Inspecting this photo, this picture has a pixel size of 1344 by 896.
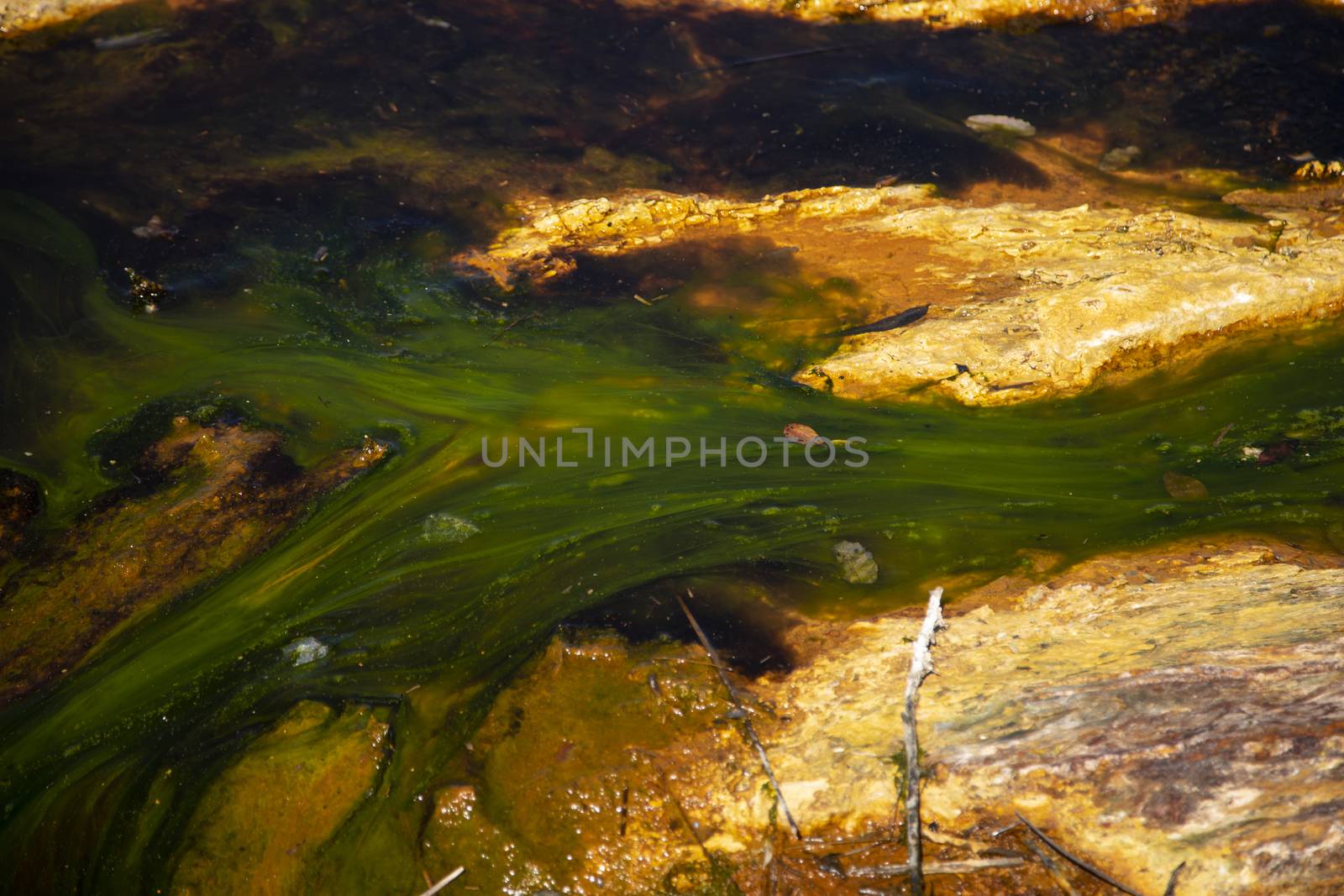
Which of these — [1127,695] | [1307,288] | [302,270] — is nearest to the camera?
[1127,695]

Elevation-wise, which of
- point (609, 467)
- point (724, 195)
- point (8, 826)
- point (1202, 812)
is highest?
point (724, 195)

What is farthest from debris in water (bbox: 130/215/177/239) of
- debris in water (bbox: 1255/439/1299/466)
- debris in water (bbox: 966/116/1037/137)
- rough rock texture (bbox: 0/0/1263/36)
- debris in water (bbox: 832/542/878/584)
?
debris in water (bbox: 1255/439/1299/466)

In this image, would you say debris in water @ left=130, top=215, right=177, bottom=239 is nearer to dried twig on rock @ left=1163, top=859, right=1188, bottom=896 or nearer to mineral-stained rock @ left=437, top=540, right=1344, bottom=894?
mineral-stained rock @ left=437, top=540, right=1344, bottom=894

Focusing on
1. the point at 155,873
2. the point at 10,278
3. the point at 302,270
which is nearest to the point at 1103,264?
the point at 302,270

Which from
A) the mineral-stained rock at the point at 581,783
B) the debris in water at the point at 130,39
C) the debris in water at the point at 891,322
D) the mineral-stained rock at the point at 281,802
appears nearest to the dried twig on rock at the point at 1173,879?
the mineral-stained rock at the point at 581,783

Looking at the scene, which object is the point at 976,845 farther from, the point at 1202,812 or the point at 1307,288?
the point at 1307,288

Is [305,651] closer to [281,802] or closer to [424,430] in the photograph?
[281,802]
